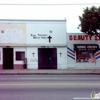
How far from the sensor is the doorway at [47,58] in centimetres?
2609

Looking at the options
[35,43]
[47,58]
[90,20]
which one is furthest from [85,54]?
[35,43]

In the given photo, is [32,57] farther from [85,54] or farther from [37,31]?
[85,54]

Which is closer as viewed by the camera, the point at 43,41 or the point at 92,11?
the point at 92,11

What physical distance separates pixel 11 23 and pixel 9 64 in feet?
14.4

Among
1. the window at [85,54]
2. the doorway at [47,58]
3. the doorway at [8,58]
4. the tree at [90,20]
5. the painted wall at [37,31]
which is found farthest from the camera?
the doorway at [47,58]

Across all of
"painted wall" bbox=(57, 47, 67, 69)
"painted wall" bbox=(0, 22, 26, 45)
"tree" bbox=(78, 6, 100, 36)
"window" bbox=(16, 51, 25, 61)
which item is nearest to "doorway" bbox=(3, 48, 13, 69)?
"window" bbox=(16, 51, 25, 61)

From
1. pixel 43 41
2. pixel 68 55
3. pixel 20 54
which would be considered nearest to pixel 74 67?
pixel 68 55

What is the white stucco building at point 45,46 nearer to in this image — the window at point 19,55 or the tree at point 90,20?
the window at point 19,55

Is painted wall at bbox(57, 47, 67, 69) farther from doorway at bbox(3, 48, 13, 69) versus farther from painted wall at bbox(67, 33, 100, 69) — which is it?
doorway at bbox(3, 48, 13, 69)

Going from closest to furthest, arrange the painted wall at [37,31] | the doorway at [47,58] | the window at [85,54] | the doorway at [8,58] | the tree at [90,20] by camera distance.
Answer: the tree at [90,20] < the window at [85,54] < the painted wall at [37,31] < the doorway at [8,58] < the doorway at [47,58]

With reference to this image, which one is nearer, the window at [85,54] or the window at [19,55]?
the window at [85,54]

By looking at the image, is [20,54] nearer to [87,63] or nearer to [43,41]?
[43,41]

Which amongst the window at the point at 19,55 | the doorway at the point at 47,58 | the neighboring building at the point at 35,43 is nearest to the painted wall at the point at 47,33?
the neighboring building at the point at 35,43

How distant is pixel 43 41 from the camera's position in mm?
26031
